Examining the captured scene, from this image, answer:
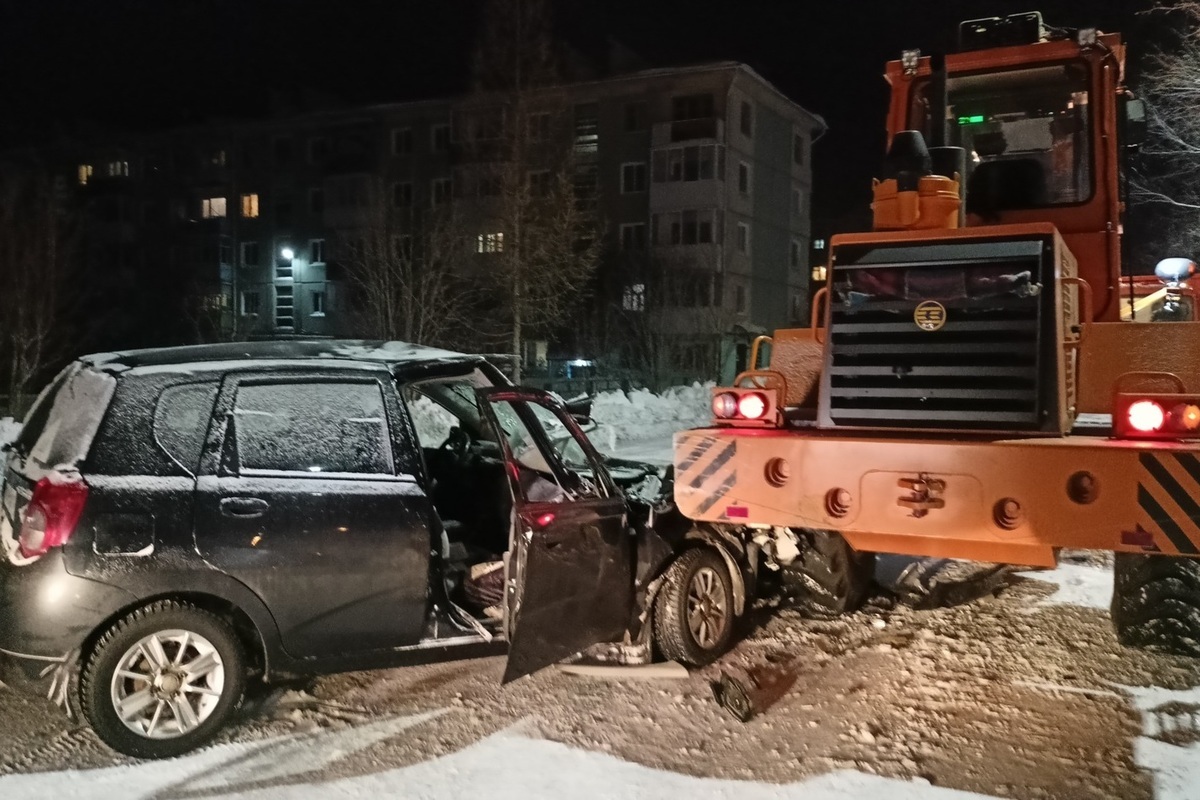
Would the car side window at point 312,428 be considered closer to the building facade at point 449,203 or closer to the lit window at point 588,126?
the building facade at point 449,203

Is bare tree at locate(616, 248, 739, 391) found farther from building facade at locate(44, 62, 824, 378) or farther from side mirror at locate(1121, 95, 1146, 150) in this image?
side mirror at locate(1121, 95, 1146, 150)

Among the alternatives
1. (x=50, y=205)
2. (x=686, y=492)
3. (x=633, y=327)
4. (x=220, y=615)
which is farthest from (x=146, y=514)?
(x=633, y=327)

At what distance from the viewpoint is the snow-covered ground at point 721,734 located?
4.10 m

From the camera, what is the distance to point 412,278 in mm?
21906

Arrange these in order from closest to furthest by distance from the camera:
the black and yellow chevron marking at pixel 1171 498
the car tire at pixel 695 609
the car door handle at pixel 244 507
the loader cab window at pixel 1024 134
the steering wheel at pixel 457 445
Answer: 1. the black and yellow chevron marking at pixel 1171 498
2. the car door handle at pixel 244 507
3. the car tire at pixel 695 609
4. the loader cab window at pixel 1024 134
5. the steering wheel at pixel 457 445

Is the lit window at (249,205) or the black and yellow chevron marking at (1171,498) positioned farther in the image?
the lit window at (249,205)

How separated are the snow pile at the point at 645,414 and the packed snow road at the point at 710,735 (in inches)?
430

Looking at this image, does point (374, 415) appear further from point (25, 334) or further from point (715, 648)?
point (25, 334)

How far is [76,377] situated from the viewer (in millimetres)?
4703

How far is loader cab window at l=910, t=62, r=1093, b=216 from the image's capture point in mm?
6020

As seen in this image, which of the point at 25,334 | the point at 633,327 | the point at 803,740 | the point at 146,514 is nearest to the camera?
the point at 146,514

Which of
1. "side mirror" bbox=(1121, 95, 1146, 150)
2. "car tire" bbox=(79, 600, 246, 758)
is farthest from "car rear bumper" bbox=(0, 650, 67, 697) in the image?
"side mirror" bbox=(1121, 95, 1146, 150)

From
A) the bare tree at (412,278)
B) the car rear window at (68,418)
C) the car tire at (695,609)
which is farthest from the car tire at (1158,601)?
the bare tree at (412,278)

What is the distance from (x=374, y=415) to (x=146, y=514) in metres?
1.12
